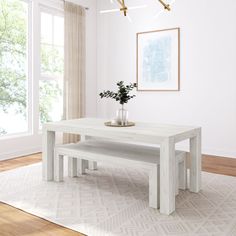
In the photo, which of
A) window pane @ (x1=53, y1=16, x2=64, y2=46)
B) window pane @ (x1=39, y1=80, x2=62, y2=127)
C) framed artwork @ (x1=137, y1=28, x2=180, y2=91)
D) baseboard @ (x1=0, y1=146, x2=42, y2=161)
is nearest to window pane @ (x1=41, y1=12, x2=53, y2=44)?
window pane @ (x1=53, y1=16, x2=64, y2=46)

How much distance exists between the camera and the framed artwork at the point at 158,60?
15.0 ft

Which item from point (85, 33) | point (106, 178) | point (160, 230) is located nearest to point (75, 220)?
point (160, 230)

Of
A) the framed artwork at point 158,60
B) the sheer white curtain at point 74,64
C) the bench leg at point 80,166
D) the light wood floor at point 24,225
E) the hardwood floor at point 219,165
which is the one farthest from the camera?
the sheer white curtain at point 74,64

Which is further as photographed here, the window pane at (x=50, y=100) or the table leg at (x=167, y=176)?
the window pane at (x=50, y=100)

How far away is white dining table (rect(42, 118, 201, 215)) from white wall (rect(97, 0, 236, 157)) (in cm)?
171

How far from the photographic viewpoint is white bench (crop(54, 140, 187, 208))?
2.37 meters

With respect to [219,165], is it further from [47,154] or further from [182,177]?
[47,154]

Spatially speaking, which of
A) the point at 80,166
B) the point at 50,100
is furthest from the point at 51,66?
the point at 80,166

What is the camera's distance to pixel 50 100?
16.1 ft

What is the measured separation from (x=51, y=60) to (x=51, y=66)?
97 mm

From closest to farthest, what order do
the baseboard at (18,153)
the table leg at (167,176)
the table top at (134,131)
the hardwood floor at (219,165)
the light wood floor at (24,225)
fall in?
the light wood floor at (24,225), the table leg at (167,176), the table top at (134,131), the hardwood floor at (219,165), the baseboard at (18,153)

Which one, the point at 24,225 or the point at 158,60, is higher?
the point at 158,60

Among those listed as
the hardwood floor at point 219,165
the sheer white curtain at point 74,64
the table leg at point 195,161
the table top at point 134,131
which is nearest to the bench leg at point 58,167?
the table top at point 134,131

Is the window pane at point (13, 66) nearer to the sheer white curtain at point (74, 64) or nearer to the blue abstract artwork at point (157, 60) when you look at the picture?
the sheer white curtain at point (74, 64)
